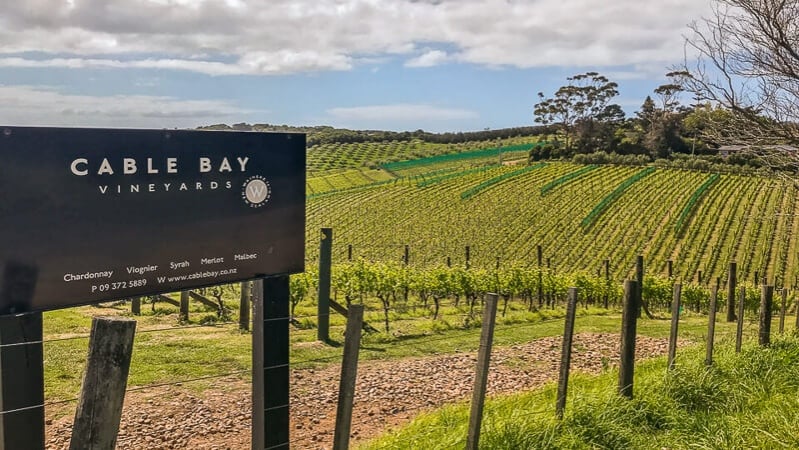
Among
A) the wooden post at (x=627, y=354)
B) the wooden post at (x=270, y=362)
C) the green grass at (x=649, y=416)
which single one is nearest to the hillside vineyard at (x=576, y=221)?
the green grass at (x=649, y=416)

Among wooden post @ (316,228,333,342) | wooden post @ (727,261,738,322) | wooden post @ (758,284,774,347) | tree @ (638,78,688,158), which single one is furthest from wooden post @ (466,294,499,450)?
tree @ (638,78,688,158)

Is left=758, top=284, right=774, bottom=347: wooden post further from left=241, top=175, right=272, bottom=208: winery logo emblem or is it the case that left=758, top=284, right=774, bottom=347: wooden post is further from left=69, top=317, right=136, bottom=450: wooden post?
left=69, top=317, right=136, bottom=450: wooden post

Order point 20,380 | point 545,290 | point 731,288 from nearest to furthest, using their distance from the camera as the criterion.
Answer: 1. point 20,380
2. point 731,288
3. point 545,290

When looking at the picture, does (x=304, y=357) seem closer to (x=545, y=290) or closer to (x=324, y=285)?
(x=324, y=285)

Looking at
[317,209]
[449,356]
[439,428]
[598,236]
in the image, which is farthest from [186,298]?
[317,209]

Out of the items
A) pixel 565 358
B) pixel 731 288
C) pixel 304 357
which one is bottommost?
pixel 731 288

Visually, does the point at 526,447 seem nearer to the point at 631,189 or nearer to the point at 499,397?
the point at 499,397

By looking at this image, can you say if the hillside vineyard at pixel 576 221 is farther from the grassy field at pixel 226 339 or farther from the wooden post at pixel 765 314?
the wooden post at pixel 765 314

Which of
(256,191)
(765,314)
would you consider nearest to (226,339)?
(256,191)

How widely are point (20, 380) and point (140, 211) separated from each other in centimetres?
90

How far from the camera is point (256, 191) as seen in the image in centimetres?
365

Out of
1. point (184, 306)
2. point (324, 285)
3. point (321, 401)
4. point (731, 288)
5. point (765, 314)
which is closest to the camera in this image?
point (321, 401)

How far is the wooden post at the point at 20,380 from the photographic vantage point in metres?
2.84

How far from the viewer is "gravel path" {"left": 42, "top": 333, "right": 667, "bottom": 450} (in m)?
5.57
